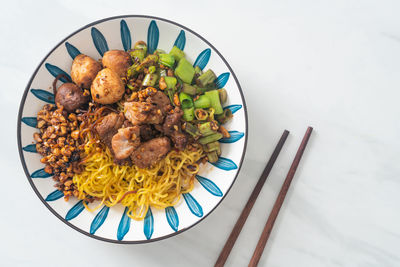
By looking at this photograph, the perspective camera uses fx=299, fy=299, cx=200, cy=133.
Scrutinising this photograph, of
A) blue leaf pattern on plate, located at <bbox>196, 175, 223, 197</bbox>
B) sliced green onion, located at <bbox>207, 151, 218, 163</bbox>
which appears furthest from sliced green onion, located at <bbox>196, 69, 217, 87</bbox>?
blue leaf pattern on plate, located at <bbox>196, 175, 223, 197</bbox>

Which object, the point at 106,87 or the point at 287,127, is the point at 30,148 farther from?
the point at 287,127

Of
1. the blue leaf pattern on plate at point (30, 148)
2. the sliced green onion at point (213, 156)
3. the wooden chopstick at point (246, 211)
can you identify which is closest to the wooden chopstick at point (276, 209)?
the wooden chopstick at point (246, 211)

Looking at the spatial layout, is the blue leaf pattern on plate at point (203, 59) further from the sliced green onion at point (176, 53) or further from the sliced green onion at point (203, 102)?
the sliced green onion at point (203, 102)

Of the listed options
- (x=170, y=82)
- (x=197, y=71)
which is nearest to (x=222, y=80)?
(x=197, y=71)

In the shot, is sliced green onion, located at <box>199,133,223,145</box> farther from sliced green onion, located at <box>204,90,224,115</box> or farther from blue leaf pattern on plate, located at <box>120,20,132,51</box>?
blue leaf pattern on plate, located at <box>120,20,132,51</box>

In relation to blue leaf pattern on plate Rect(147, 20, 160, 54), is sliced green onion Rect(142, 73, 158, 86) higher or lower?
lower
